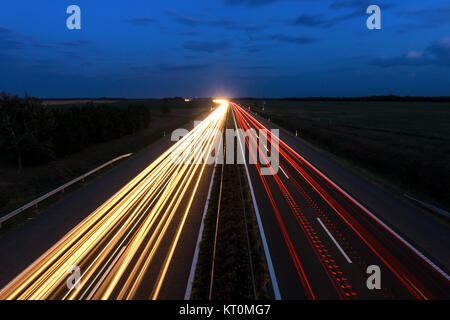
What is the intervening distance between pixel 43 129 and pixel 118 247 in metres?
21.8

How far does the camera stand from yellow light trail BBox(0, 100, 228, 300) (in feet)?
28.1

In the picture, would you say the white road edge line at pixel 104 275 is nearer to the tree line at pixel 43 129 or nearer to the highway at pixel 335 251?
the highway at pixel 335 251

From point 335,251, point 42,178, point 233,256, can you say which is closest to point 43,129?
point 42,178

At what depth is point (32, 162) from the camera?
85.1 ft

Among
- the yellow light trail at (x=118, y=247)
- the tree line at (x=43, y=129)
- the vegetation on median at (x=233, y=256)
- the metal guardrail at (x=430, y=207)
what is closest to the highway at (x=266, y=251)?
the yellow light trail at (x=118, y=247)

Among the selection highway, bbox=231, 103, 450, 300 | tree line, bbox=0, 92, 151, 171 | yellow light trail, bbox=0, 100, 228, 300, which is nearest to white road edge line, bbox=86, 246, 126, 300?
yellow light trail, bbox=0, 100, 228, 300

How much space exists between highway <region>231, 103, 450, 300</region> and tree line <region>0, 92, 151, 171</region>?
2304cm

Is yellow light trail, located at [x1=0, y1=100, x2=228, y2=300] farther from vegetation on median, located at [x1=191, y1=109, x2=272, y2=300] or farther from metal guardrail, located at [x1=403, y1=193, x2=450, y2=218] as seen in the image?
metal guardrail, located at [x1=403, y1=193, x2=450, y2=218]

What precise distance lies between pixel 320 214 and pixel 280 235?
351cm

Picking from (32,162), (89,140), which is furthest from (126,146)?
(32,162)

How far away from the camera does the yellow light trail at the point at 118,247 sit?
8.55m
